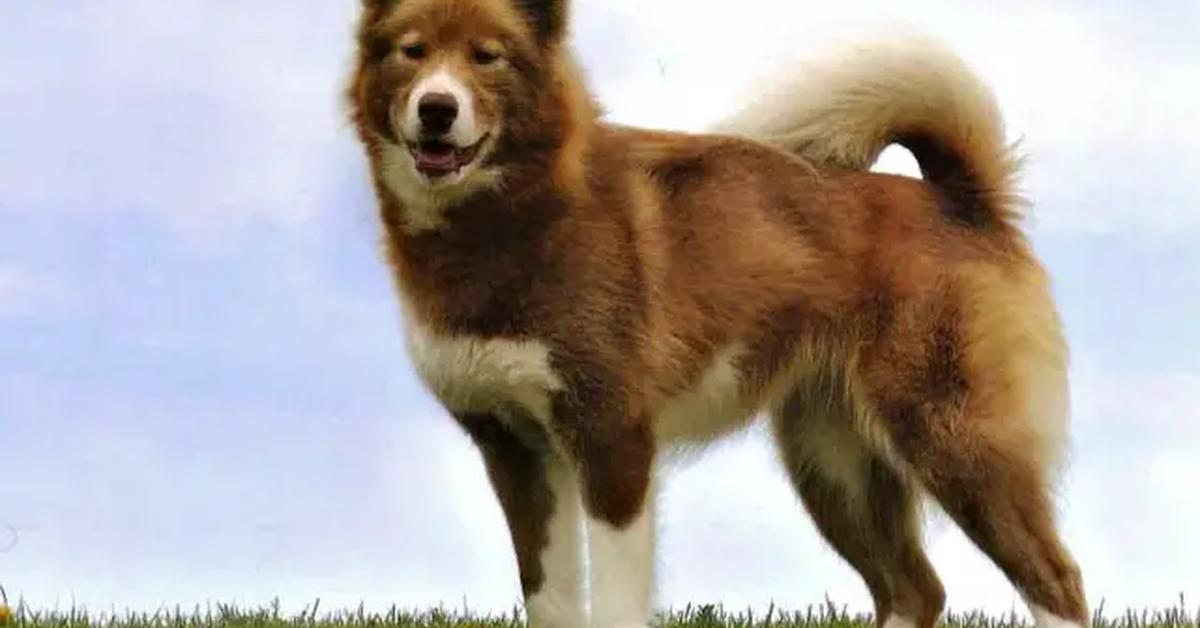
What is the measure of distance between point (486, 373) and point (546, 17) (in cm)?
114

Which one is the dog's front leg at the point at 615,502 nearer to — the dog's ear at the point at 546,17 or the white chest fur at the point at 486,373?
the white chest fur at the point at 486,373

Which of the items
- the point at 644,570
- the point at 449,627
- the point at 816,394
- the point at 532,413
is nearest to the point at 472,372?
the point at 532,413

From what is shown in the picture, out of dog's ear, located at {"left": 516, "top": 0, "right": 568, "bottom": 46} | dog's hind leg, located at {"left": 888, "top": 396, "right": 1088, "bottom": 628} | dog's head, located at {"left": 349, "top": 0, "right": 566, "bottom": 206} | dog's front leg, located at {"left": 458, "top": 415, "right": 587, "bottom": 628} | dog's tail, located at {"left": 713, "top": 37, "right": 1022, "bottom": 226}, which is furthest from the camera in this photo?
dog's tail, located at {"left": 713, "top": 37, "right": 1022, "bottom": 226}

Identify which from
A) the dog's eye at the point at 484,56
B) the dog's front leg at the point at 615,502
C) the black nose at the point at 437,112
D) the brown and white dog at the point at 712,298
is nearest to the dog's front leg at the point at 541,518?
the brown and white dog at the point at 712,298

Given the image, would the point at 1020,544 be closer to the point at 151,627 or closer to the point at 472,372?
the point at 472,372

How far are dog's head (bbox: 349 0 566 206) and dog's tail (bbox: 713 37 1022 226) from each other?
4.50ft

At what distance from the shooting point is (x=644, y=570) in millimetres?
6332

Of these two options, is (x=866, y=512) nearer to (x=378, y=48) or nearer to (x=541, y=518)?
(x=541, y=518)

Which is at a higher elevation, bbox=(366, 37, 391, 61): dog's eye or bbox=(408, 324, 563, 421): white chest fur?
bbox=(366, 37, 391, 61): dog's eye

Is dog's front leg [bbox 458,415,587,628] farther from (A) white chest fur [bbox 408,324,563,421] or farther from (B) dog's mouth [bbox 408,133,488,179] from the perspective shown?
(B) dog's mouth [bbox 408,133,488,179]

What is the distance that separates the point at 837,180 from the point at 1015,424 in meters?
1.06

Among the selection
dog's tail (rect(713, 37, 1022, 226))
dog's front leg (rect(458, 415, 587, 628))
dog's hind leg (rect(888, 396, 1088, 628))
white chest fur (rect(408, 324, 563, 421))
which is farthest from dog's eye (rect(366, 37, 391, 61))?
dog's hind leg (rect(888, 396, 1088, 628))

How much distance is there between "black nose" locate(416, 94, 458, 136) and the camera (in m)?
5.92

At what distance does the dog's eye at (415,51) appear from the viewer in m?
6.14
